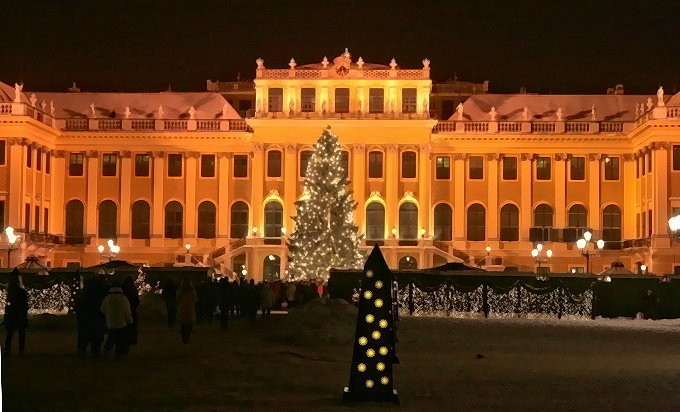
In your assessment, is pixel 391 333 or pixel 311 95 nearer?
pixel 391 333

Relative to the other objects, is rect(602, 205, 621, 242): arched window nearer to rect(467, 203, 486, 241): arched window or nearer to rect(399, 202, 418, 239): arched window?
rect(467, 203, 486, 241): arched window

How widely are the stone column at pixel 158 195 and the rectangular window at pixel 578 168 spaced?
23.3 metres

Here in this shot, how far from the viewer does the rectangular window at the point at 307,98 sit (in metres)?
75.5

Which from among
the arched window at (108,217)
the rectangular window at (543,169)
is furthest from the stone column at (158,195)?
the rectangular window at (543,169)

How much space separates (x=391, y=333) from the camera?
51.4ft

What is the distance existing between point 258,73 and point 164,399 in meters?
59.8

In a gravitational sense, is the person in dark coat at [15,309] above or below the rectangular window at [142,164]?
below

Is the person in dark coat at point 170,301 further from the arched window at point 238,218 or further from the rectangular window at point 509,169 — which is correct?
the rectangular window at point 509,169

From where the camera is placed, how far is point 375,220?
251 feet

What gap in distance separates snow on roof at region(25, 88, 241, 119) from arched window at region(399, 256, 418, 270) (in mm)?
13435

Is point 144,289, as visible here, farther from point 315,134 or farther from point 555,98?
point 555,98

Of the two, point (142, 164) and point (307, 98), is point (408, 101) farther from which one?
point (142, 164)

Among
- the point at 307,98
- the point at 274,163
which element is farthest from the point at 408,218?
the point at 307,98

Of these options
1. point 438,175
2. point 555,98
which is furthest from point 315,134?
point 555,98
